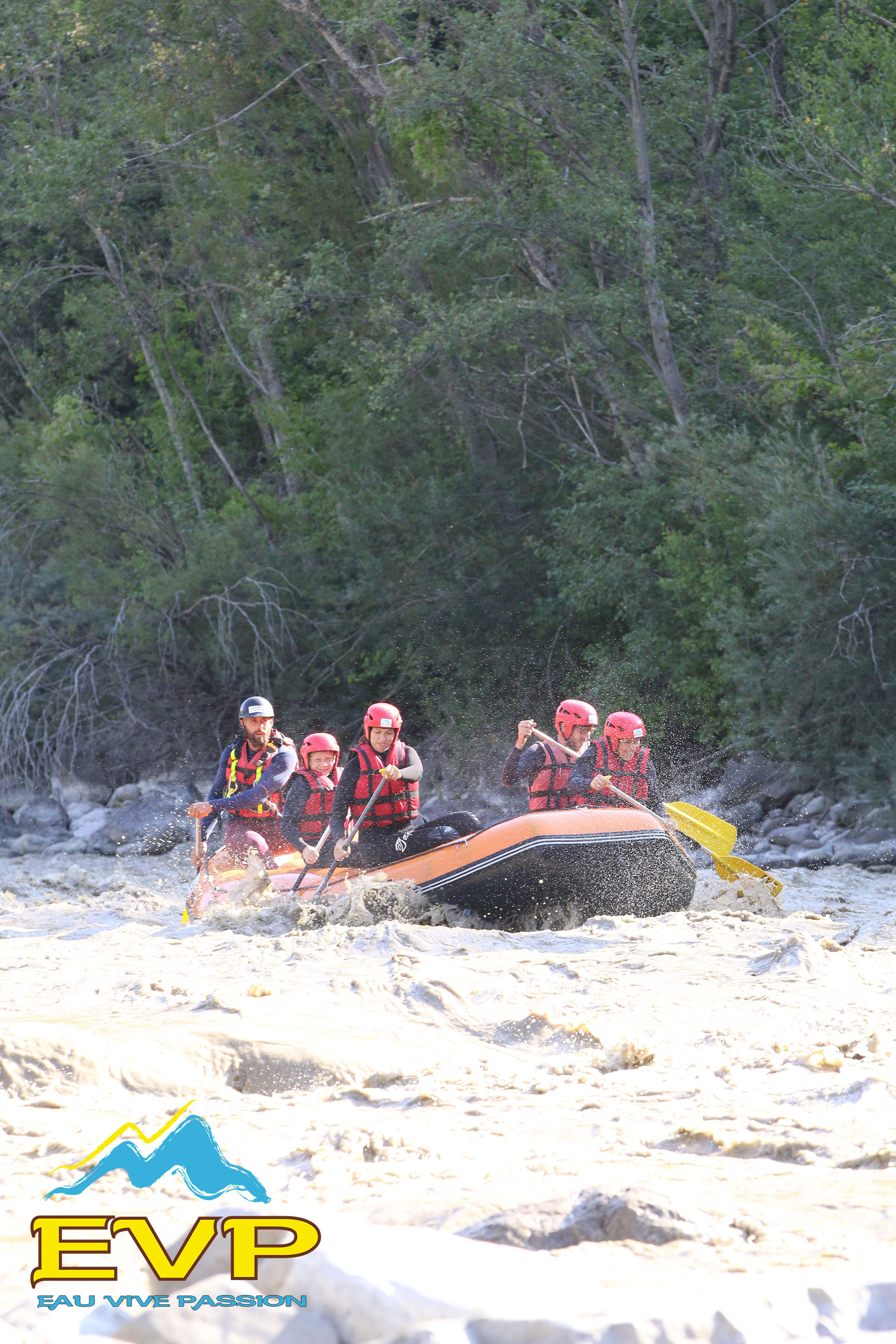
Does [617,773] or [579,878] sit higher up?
[579,878]

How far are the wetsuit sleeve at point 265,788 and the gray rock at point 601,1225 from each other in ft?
19.1

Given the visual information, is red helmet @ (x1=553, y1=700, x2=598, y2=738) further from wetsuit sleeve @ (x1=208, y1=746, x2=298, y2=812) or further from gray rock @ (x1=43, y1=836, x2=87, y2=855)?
gray rock @ (x1=43, y1=836, x2=87, y2=855)

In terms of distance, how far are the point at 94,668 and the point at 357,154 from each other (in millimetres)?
6455

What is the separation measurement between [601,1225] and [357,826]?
5.09 meters

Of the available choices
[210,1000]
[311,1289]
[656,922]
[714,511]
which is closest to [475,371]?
[714,511]

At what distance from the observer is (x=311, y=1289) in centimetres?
216

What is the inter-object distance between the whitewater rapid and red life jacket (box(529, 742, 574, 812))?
139cm

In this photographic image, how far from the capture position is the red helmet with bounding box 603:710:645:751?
8.33 meters

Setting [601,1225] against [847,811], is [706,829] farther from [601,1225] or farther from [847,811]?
[601,1225]

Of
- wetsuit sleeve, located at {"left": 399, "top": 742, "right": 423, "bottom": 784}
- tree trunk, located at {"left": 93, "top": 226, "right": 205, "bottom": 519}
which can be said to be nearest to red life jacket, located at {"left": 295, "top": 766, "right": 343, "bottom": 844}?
wetsuit sleeve, located at {"left": 399, "top": 742, "right": 423, "bottom": 784}

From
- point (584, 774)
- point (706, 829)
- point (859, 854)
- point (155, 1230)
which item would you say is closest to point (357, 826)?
point (584, 774)

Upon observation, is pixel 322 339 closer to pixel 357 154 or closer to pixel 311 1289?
pixel 357 154

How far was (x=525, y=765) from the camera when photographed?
331 inches

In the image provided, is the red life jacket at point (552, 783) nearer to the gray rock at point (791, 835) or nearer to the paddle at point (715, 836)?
the paddle at point (715, 836)
